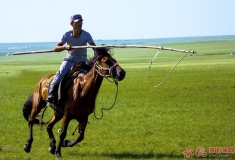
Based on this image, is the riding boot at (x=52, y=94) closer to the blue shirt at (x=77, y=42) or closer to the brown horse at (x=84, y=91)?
the brown horse at (x=84, y=91)

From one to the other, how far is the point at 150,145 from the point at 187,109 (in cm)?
792

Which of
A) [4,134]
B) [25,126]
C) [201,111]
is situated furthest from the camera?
[201,111]

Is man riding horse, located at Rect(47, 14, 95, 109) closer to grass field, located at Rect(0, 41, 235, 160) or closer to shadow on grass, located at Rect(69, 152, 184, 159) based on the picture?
grass field, located at Rect(0, 41, 235, 160)

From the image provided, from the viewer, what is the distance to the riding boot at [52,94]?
34.7 ft

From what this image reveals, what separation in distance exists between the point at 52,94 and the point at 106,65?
57.5 inches

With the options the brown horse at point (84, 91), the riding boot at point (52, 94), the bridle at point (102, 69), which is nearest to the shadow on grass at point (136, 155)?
the brown horse at point (84, 91)

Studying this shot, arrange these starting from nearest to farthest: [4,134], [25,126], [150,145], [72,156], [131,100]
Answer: [72,156] → [150,145] → [4,134] → [25,126] → [131,100]

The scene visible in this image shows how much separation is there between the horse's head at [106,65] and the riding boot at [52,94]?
1.06 m

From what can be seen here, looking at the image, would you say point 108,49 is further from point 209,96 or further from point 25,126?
point 209,96

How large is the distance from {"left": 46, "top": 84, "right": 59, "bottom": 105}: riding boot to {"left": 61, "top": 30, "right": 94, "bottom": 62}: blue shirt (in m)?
0.70

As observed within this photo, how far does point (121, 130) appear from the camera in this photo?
1488 cm

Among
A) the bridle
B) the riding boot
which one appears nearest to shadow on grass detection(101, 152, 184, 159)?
the riding boot

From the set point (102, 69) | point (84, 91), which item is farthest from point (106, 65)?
point (84, 91)

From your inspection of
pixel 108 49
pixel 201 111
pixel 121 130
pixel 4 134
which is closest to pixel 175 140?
pixel 121 130
